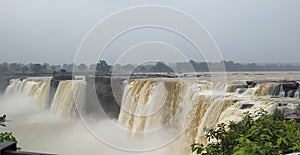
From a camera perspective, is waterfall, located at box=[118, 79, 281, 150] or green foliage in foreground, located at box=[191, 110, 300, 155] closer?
green foliage in foreground, located at box=[191, 110, 300, 155]

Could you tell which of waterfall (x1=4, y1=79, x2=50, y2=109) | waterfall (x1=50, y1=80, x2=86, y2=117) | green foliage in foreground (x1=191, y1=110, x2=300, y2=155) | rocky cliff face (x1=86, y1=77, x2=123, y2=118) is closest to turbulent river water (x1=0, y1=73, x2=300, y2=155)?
waterfall (x1=50, y1=80, x2=86, y2=117)

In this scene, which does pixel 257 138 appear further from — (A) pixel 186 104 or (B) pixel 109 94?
(B) pixel 109 94

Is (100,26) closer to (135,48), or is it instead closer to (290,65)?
(135,48)

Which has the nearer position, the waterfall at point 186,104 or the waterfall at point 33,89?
the waterfall at point 186,104

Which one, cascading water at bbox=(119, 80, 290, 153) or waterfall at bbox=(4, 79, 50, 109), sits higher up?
waterfall at bbox=(4, 79, 50, 109)

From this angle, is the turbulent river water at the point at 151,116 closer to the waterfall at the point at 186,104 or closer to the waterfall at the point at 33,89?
the waterfall at the point at 186,104

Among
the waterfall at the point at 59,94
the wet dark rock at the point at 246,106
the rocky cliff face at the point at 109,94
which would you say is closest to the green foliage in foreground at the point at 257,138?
the wet dark rock at the point at 246,106

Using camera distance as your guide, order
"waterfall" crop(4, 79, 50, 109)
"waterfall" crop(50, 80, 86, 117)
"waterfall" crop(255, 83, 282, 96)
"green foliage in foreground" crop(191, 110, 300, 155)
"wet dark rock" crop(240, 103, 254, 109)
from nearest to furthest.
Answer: "green foliage in foreground" crop(191, 110, 300, 155), "wet dark rock" crop(240, 103, 254, 109), "waterfall" crop(255, 83, 282, 96), "waterfall" crop(50, 80, 86, 117), "waterfall" crop(4, 79, 50, 109)

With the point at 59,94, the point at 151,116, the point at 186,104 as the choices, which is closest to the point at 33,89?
the point at 59,94

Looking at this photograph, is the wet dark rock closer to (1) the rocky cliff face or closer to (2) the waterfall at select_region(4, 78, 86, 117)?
(1) the rocky cliff face
